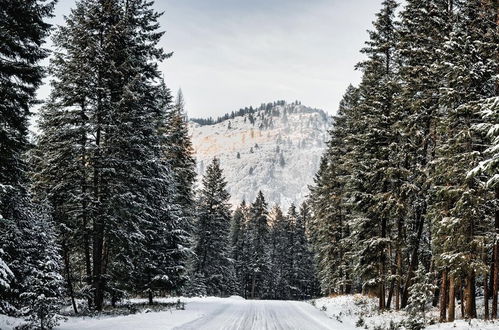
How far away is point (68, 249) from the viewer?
1889 centimetres

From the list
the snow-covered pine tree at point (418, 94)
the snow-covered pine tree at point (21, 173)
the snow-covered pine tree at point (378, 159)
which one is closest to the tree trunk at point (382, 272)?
the snow-covered pine tree at point (378, 159)

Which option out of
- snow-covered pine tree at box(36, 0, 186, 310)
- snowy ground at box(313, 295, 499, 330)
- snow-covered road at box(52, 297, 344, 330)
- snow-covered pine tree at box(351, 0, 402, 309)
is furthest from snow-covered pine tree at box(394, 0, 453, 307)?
snow-covered pine tree at box(36, 0, 186, 310)

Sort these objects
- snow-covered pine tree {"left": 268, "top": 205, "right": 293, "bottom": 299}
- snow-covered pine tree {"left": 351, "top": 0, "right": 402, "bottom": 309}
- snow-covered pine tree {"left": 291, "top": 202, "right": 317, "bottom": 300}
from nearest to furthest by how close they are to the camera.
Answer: snow-covered pine tree {"left": 351, "top": 0, "right": 402, "bottom": 309}, snow-covered pine tree {"left": 291, "top": 202, "right": 317, "bottom": 300}, snow-covered pine tree {"left": 268, "top": 205, "right": 293, "bottom": 299}

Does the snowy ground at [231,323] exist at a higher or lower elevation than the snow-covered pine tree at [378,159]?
lower

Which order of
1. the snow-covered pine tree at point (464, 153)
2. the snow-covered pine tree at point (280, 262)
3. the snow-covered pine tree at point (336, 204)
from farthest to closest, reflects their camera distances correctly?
the snow-covered pine tree at point (280, 262), the snow-covered pine tree at point (336, 204), the snow-covered pine tree at point (464, 153)

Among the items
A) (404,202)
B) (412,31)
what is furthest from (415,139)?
(412,31)

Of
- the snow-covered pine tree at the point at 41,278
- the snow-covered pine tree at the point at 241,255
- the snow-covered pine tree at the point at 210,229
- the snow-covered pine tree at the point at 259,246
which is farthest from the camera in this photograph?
the snow-covered pine tree at the point at 241,255

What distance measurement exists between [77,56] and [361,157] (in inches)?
656

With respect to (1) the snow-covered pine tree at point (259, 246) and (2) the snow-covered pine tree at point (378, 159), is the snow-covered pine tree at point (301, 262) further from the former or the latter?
(2) the snow-covered pine tree at point (378, 159)

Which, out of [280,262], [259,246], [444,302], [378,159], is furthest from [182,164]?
[280,262]

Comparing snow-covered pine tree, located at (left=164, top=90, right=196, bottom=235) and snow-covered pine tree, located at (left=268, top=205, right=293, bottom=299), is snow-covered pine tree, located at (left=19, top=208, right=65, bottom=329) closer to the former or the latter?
snow-covered pine tree, located at (left=164, top=90, right=196, bottom=235)

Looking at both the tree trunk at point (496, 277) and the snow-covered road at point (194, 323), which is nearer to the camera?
the snow-covered road at point (194, 323)

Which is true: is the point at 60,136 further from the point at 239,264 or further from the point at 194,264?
the point at 239,264

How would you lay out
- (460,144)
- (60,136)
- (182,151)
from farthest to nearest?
(182,151), (60,136), (460,144)
